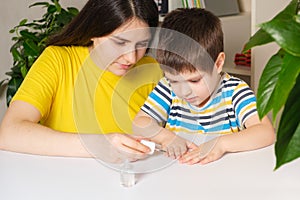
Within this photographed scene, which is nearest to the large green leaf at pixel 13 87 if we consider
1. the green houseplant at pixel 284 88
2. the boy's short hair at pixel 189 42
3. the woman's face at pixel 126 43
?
the woman's face at pixel 126 43

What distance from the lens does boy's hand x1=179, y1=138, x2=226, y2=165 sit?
1.18 m

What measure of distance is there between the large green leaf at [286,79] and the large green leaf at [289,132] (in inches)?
1.5

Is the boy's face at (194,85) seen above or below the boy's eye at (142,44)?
below

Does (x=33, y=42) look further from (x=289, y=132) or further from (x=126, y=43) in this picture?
(x=289, y=132)

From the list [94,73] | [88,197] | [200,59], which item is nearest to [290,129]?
[88,197]

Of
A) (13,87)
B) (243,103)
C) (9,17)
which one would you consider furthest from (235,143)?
(9,17)

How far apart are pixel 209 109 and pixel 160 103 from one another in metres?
0.14

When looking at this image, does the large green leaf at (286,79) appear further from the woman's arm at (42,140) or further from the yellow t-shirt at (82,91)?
the yellow t-shirt at (82,91)

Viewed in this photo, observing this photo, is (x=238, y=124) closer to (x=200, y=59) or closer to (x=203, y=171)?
(x=200, y=59)

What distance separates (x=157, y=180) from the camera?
1.08 m

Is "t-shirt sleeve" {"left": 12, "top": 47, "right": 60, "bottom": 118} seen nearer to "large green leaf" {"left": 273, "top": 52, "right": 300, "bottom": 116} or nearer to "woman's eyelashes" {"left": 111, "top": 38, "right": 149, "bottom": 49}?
"woman's eyelashes" {"left": 111, "top": 38, "right": 149, "bottom": 49}

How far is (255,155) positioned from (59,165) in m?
0.44

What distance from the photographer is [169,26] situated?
144cm

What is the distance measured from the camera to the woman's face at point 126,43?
1.43 meters
